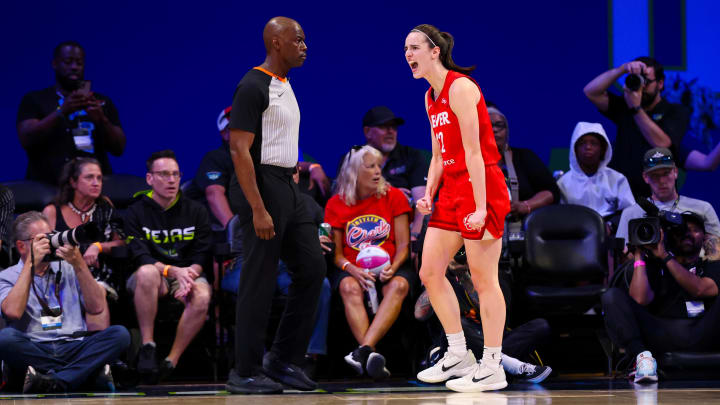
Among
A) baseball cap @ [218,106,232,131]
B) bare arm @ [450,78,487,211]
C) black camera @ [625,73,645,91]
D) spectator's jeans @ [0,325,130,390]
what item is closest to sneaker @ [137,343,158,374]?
spectator's jeans @ [0,325,130,390]

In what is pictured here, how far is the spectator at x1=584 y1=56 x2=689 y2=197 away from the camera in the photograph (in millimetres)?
6859

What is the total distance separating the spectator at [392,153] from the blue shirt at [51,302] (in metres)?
2.35

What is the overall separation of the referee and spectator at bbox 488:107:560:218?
2525 millimetres

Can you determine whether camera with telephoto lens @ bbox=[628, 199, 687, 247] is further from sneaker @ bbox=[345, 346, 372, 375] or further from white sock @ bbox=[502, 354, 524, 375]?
sneaker @ bbox=[345, 346, 372, 375]

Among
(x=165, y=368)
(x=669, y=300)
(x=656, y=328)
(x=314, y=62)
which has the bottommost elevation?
(x=165, y=368)

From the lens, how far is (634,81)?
22.4 ft

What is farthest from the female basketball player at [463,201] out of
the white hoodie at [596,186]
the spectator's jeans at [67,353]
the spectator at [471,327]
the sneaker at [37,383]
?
the white hoodie at [596,186]

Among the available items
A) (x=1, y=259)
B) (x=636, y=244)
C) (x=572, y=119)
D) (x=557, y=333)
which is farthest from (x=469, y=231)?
(x=572, y=119)

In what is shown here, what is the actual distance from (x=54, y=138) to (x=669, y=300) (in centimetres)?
414

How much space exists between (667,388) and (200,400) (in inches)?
84.0

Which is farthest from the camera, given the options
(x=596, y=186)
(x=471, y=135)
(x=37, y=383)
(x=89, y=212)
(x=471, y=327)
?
(x=596, y=186)

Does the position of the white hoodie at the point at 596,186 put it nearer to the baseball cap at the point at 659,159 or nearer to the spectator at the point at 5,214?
the baseball cap at the point at 659,159

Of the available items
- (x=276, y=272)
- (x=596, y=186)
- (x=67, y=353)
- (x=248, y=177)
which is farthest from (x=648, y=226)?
(x=67, y=353)

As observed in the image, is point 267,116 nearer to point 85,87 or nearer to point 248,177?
point 248,177
